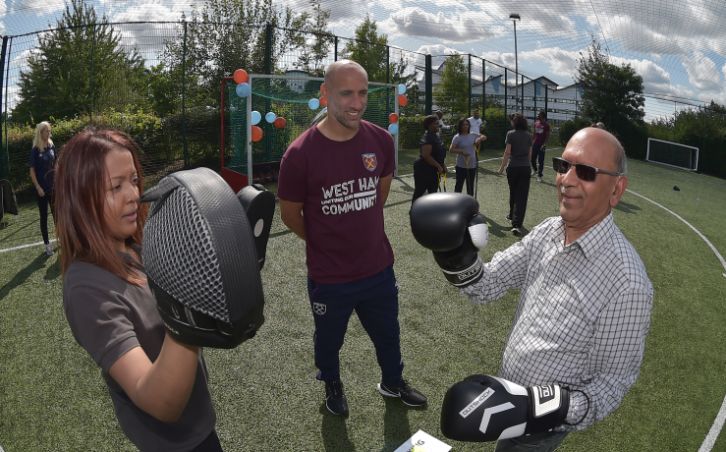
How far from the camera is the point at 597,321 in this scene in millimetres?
1795

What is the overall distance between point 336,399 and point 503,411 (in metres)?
1.98

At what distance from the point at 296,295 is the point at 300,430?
2178 mm

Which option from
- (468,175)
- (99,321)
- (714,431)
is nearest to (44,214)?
(99,321)

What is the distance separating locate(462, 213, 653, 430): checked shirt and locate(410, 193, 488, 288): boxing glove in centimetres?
27

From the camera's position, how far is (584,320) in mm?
1824

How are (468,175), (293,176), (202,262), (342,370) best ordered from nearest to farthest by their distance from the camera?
(202,262), (293,176), (342,370), (468,175)

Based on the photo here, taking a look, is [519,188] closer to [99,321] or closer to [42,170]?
[42,170]

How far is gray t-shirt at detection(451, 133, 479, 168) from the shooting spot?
848 cm

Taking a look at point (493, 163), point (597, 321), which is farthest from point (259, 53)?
point (597, 321)

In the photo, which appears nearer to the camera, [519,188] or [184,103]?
[519,188]

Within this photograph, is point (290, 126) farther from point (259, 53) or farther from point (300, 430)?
point (300, 430)

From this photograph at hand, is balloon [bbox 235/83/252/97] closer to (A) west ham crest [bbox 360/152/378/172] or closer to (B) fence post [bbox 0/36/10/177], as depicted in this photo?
(B) fence post [bbox 0/36/10/177]

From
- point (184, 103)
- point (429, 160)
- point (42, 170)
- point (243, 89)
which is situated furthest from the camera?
point (184, 103)

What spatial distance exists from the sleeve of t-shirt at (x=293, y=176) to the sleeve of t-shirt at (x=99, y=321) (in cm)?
153
